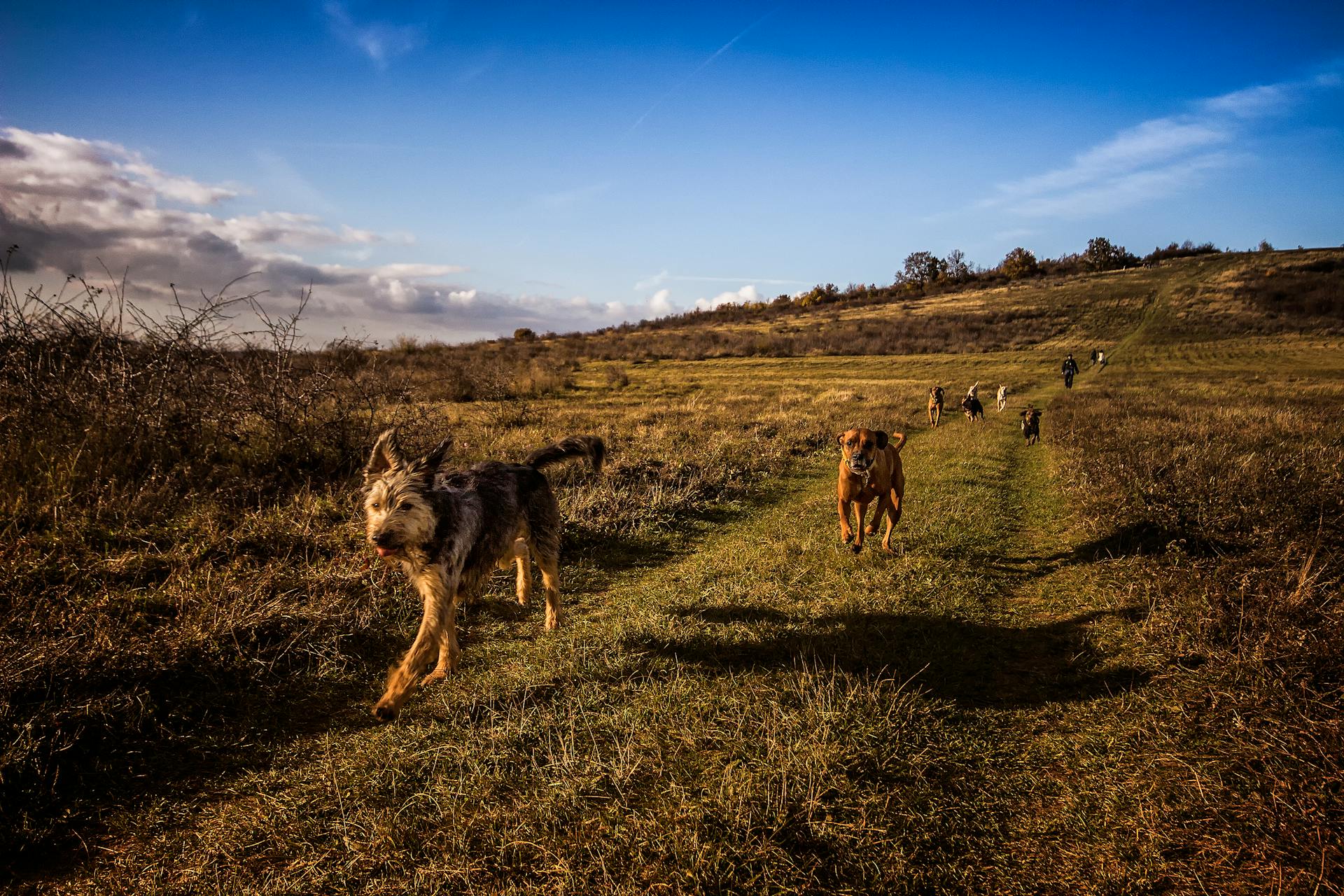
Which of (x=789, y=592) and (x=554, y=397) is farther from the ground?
(x=554, y=397)

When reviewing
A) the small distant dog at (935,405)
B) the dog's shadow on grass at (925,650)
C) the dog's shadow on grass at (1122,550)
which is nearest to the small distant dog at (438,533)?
the dog's shadow on grass at (925,650)

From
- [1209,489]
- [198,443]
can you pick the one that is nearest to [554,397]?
[198,443]

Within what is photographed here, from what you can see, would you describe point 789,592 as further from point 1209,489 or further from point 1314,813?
point 1209,489

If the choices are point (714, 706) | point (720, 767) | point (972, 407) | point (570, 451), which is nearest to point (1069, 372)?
point (972, 407)

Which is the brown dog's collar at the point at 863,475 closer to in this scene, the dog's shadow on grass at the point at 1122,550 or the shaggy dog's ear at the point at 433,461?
the dog's shadow on grass at the point at 1122,550

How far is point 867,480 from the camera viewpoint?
6590mm

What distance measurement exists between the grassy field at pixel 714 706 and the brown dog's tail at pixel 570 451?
1429 millimetres

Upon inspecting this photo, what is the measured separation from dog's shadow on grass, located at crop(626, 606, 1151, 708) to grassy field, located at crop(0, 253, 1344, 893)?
30 mm

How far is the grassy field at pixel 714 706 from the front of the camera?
2576 mm

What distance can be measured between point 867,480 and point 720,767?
4242 millimetres

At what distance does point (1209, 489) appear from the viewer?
7.16 m

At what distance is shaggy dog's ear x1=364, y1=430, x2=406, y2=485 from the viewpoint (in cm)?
390

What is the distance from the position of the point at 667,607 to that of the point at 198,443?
6995 mm

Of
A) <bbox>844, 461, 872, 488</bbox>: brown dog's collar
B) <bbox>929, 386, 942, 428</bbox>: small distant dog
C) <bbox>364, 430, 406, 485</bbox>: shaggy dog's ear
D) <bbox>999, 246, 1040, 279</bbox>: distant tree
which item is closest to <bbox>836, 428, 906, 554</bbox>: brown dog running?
<bbox>844, 461, 872, 488</bbox>: brown dog's collar
